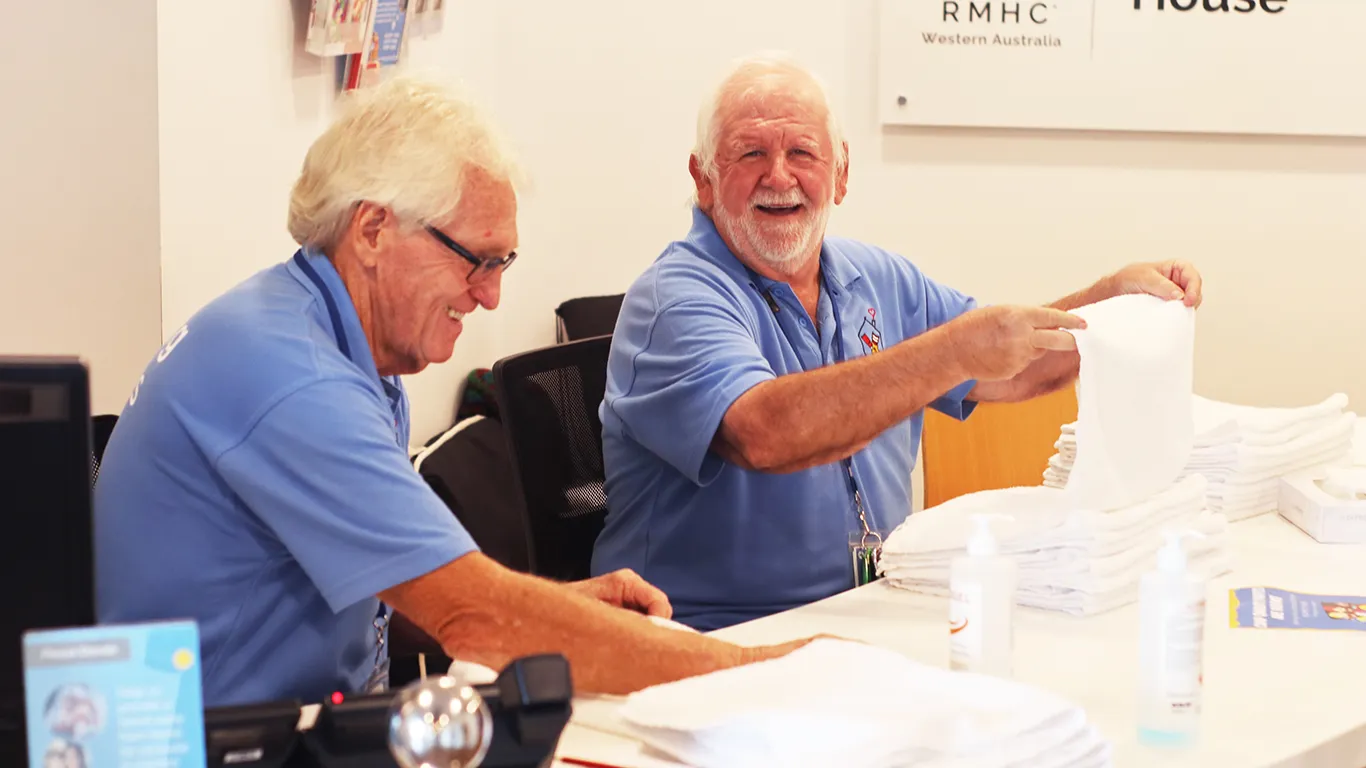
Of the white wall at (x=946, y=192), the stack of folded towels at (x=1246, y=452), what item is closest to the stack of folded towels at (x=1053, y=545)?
the stack of folded towels at (x=1246, y=452)

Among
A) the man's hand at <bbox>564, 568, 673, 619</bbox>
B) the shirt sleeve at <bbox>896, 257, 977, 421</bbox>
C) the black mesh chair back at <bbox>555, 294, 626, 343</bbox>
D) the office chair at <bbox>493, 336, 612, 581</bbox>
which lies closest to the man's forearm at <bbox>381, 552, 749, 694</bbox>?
the man's hand at <bbox>564, 568, 673, 619</bbox>

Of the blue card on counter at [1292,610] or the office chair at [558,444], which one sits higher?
the office chair at [558,444]

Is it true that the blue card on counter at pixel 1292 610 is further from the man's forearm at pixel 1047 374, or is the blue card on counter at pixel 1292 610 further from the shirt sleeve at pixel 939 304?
the shirt sleeve at pixel 939 304

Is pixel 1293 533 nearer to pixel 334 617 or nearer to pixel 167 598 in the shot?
pixel 334 617

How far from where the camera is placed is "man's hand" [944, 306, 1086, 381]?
1.85 m

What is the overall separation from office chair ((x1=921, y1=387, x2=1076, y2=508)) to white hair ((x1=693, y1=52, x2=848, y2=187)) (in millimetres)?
660

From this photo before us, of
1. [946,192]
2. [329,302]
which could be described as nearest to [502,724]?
[329,302]

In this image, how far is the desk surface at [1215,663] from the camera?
140 cm

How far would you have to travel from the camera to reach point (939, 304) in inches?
105

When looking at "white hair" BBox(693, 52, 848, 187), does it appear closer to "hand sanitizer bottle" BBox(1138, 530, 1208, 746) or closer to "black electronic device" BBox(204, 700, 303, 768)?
"hand sanitizer bottle" BBox(1138, 530, 1208, 746)

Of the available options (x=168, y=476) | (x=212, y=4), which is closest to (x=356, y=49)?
(x=212, y=4)

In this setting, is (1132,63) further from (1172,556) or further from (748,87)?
(1172,556)

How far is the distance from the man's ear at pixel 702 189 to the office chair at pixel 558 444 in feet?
1.13

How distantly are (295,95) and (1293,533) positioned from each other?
202 cm
